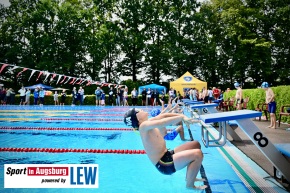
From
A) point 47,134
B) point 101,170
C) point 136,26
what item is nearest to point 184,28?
point 136,26

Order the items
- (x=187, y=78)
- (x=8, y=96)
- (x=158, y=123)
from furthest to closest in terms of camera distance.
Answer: (x=187, y=78) < (x=8, y=96) < (x=158, y=123)

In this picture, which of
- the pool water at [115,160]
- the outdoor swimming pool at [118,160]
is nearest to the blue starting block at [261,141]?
the outdoor swimming pool at [118,160]

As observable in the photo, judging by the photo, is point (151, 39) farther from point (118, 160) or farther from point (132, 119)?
point (132, 119)

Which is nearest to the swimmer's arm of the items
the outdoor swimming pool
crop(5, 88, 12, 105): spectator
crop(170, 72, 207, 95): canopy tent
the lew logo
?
the outdoor swimming pool

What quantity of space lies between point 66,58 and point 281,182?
1588 inches

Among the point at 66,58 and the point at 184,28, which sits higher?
the point at 184,28

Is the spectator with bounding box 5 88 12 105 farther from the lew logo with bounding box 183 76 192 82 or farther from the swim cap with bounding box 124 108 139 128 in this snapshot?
the swim cap with bounding box 124 108 139 128

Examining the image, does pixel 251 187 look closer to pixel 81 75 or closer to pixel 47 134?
pixel 47 134

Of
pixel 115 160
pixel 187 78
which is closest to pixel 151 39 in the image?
pixel 187 78

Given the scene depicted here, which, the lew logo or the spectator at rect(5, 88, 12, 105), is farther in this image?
the lew logo

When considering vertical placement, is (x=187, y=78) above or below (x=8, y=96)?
above

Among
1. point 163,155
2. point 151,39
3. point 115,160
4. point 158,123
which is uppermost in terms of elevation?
point 151,39

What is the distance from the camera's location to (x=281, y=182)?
11.7ft

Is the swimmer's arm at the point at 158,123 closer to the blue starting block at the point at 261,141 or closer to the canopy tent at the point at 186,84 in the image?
the blue starting block at the point at 261,141
